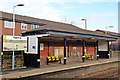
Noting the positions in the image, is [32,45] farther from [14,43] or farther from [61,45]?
[61,45]

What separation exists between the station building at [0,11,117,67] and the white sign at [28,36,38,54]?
16cm

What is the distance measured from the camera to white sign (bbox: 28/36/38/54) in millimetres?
24391

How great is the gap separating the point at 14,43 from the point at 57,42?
9470mm

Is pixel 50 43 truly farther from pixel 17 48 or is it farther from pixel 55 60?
pixel 17 48

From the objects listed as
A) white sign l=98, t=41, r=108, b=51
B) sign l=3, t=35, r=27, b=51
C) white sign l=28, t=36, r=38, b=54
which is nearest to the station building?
white sign l=98, t=41, r=108, b=51

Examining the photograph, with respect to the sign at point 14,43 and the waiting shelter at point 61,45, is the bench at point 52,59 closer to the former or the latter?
the waiting shelter at point 61,45

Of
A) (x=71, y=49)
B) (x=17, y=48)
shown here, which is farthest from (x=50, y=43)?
(x=17, y=48)

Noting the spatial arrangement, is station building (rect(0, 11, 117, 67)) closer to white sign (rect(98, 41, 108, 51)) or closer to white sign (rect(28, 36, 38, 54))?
white sign (rect(98, 41, 108, 51))

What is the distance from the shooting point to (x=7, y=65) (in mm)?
22672

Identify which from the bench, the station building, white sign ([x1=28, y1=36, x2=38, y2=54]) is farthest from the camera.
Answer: the bench

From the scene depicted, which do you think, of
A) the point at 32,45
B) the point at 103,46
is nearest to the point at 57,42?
the point at 32,45

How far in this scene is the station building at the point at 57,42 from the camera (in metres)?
24.9

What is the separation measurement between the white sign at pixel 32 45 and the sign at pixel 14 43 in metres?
0.78

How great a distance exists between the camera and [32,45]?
24688 mm
